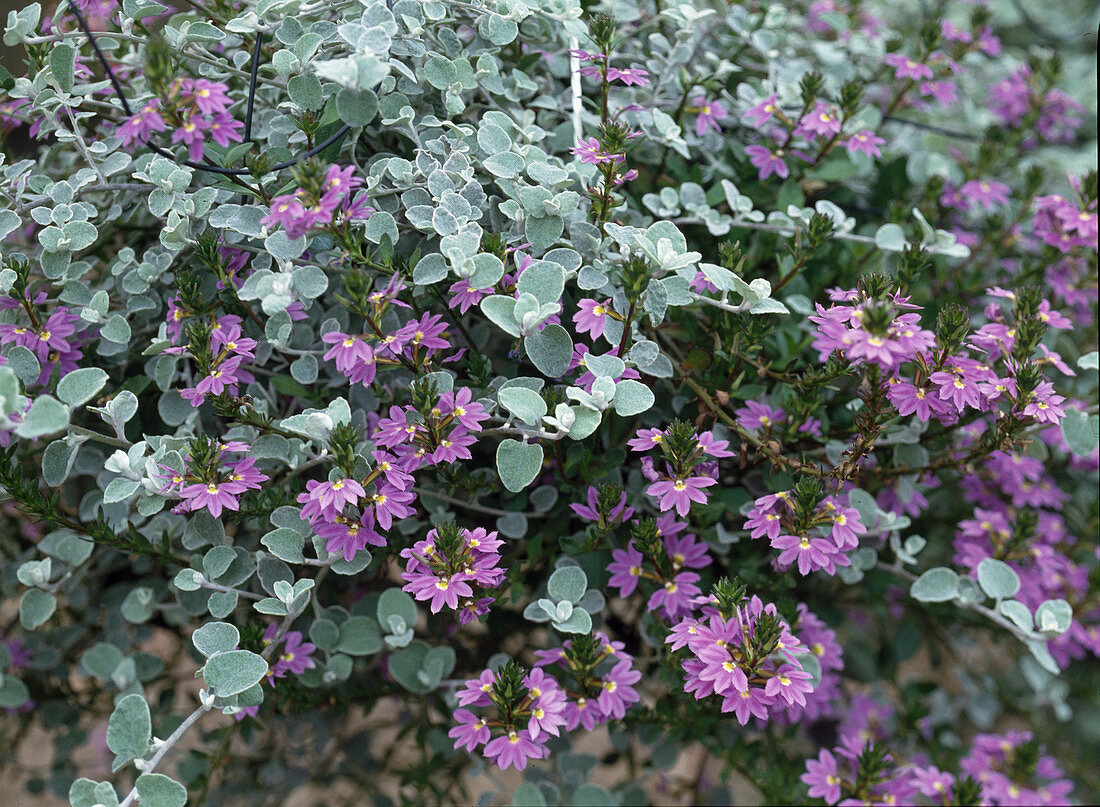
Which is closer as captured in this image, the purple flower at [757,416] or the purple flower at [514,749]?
the purple flower at [514,749]

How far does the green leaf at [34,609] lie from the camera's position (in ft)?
3.44

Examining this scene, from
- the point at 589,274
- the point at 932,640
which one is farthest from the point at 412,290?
the point at 932,640

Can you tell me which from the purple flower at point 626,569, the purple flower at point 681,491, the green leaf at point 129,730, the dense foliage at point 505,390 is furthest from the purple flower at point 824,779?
the green leaf at point 129,730

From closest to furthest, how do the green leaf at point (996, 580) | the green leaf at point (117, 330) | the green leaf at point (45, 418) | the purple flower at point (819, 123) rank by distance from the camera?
1. the green leaf at point (45, 418)
2. the green leaf at point (117, 330)
3. the green leaf at point (996, 580)
4. the purple flower at point (819, 123)

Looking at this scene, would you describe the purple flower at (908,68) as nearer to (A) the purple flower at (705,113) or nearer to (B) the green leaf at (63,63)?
(A) the purple flower at (705,113)

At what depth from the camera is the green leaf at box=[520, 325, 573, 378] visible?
88 centimetres

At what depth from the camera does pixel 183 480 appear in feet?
2.91

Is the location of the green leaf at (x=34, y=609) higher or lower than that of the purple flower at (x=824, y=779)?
higher

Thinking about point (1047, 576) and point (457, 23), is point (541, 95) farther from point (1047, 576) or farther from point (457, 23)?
point (1047, 576)

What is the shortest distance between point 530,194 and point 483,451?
0.41m

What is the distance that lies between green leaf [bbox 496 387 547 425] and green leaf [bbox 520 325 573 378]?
1.5 inches

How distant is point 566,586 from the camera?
3.20 ft

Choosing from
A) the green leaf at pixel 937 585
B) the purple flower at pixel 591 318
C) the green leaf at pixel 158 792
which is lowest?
the green leaf at pixel 937 585

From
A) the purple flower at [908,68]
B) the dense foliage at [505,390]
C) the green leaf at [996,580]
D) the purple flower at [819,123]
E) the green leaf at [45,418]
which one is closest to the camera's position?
the green leaf at [45,418]
